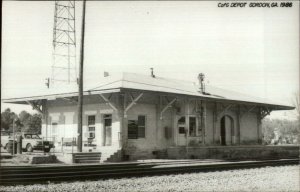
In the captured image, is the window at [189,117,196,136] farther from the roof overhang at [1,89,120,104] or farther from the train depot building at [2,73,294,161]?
the roof overhang at [1,89,120,104]

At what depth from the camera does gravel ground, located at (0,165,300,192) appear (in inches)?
424

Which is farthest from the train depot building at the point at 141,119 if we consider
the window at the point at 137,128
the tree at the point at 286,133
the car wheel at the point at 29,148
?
the tree at the point at 286,133

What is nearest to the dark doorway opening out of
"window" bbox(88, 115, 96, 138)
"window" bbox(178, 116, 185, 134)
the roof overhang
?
"window" bbox(178, 116, 185, 134)

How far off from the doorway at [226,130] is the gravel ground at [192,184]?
42.7 feet

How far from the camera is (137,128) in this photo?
21938mm

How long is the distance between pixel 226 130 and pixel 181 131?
4753 mm

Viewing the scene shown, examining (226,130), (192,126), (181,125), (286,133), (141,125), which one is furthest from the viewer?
(286,133)

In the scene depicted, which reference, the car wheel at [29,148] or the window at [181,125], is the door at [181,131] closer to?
the window at [181,125]

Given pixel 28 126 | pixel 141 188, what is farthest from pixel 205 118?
pixel 28 126

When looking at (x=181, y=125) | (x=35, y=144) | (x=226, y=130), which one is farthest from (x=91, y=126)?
→ (x=226, y=130)

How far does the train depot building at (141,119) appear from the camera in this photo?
20938 millimetres

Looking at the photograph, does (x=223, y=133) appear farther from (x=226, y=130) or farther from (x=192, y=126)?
(x=192, y=126)

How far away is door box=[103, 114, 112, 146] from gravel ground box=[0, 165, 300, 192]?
856 cm

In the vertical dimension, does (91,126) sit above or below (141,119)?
below
